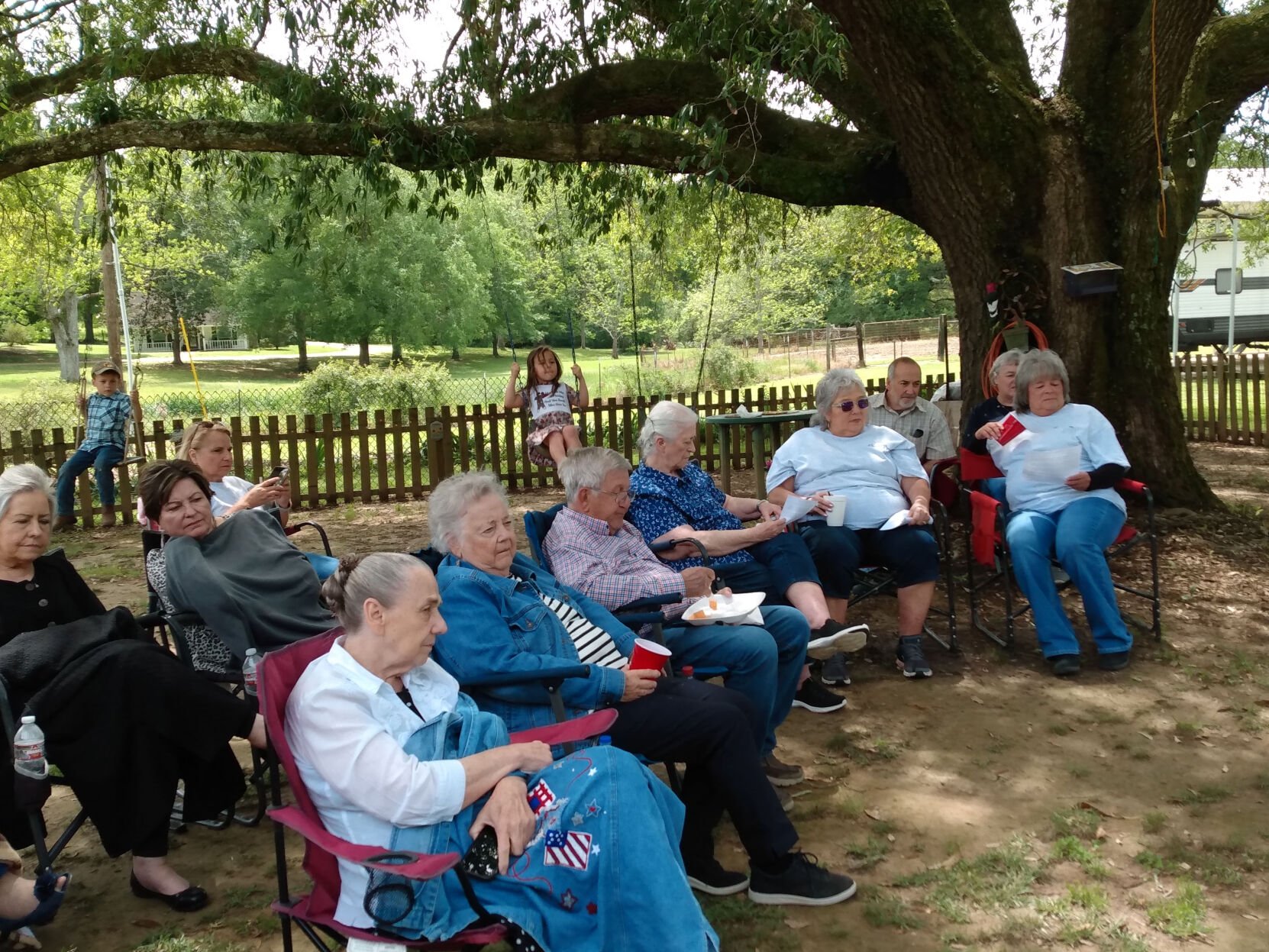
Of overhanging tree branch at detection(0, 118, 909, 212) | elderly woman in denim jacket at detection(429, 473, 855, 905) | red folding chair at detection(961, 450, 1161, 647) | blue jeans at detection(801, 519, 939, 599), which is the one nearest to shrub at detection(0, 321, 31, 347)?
overhanging tree branch at detection(0, 118, 909, 212)

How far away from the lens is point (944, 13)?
224 inches

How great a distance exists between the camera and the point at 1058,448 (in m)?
4.88

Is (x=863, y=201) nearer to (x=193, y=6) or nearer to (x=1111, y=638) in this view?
(x=1111, y=638)

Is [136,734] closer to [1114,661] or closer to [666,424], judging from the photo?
[666,424]

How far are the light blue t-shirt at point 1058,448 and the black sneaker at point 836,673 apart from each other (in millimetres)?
1155

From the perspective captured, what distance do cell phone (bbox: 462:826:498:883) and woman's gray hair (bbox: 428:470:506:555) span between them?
865 millimetres

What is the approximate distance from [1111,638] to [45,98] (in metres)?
7.85

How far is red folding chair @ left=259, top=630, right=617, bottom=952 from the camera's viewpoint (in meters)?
2.08

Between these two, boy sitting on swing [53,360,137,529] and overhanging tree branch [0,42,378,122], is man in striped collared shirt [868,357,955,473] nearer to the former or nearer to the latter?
overhanging tree branch [0,42,378,122]

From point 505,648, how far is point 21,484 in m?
1.48

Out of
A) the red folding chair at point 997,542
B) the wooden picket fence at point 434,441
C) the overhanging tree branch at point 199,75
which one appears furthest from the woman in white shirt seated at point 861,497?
the wooden picket fence at point 434,441

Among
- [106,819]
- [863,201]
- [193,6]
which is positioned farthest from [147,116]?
[106,819]

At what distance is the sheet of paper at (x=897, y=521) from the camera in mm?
4613

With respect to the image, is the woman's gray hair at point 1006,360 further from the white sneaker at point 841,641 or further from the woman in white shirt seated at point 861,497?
the white sneaker at point 841,641
